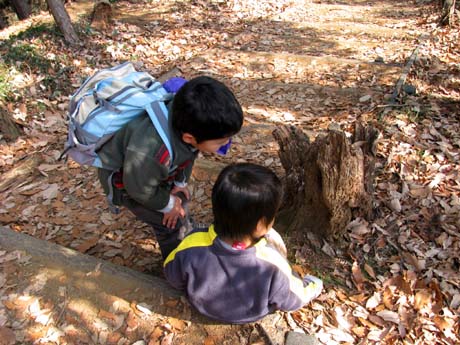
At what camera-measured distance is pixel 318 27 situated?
25.8 ft

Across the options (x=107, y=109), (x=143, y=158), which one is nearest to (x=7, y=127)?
(x=107, y=109)

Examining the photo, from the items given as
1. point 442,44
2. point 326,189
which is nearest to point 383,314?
point 326,189

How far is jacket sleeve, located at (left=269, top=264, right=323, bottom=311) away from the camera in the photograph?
2.00 m

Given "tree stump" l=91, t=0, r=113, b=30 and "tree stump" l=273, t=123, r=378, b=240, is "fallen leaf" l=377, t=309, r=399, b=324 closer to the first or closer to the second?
"tree stump" l=273, t=123, r=378, b=240

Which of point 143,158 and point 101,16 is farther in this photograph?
point 101,16

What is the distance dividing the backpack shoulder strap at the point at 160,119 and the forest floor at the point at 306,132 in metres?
1.22

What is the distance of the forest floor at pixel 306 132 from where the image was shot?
8.20 ft

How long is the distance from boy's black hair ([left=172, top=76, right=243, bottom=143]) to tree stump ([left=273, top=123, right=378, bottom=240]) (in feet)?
2.92

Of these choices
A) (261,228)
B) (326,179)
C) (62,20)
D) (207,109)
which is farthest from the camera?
(62,20)

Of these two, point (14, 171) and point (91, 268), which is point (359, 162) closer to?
point (91, 268)

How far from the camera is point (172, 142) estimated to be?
1.92 metres

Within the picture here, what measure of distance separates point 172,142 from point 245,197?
1.65ft

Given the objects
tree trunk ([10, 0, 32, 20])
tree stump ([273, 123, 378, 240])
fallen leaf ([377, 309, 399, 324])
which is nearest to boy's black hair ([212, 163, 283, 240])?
tree stump ([273, 123, 378, 240])

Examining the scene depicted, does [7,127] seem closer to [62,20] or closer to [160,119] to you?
[62,20]
